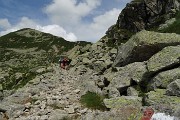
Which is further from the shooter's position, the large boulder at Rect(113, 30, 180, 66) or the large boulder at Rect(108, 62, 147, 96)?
the large boulder at Rect(113, 30, 180, 66)

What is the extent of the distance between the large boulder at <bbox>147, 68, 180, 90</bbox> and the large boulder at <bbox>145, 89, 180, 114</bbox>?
171 centimetres

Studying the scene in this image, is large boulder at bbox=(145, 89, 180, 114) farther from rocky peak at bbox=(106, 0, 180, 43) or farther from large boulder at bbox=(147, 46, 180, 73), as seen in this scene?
rocky peak at bbox=(106, 0, 180, 43)

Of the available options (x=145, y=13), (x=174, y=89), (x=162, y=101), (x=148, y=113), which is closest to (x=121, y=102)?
(x=162, y=101)

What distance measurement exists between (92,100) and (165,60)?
19.3ft

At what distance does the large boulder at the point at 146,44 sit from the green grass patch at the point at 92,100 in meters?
5.26

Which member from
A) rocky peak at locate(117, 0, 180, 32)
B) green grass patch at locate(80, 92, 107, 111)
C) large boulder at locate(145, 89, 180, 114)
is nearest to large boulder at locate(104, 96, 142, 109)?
large boulder at locate(145, 89, 180, 114)

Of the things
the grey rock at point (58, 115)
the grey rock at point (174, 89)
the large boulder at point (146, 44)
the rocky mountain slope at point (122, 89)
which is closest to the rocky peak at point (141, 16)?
the rocky mountain slope at point (122, 89)

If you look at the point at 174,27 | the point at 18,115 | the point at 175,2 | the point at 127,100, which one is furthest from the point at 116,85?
the point at 175,2

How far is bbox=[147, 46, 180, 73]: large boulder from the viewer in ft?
71.4

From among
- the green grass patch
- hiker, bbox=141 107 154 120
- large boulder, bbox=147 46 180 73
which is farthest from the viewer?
the green grass patch

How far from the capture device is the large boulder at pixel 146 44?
26.4m

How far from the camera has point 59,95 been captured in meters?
25.9

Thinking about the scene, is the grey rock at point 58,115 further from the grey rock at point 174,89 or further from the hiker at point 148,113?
the grey rock at point 174,89

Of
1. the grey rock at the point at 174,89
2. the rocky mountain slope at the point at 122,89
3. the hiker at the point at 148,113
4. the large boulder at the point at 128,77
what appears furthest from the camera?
the large boulder at the point at 128,77
